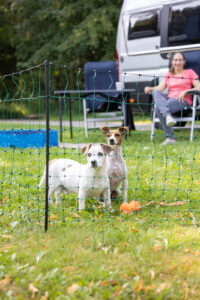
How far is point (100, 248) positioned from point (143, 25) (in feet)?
22.4

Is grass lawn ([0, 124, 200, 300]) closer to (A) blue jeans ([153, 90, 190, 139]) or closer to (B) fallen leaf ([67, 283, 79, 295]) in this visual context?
(B) fallen leaf ([67, 283, 79, 295])

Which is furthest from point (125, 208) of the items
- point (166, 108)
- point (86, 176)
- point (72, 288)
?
point (166, 108)

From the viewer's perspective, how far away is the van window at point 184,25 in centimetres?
711

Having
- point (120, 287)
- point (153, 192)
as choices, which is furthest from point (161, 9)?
point (120, 287)

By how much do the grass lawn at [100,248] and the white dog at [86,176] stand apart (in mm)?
141

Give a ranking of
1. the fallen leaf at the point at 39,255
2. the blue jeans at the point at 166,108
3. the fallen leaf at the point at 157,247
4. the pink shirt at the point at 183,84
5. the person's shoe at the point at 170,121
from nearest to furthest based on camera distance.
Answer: the fallen leaf at the point at 39,255, the fallen leaf at the point at 157,247, the person's shoe at the point at 170,121, the blue jeans at the point at 166,108, the pink shirt at the point at 183,84

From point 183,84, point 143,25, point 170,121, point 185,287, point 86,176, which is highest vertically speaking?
point 143,25

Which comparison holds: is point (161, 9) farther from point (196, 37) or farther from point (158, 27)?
point (196, 37)

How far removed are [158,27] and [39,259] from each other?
6.83 m

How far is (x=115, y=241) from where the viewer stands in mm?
2482

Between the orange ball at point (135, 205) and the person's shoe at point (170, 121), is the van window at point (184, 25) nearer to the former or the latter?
the person's shoe at point (170, 121)

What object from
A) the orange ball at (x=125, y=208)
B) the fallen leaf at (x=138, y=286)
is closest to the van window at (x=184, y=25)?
the orange ball at (x=125, y=208)

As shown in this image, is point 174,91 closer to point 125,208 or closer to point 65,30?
point 125,208

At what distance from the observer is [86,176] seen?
10.2 ft
